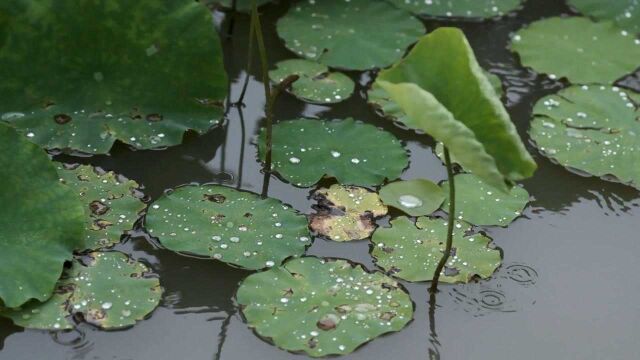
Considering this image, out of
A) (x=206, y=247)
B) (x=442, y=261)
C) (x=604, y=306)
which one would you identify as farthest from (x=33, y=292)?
(x=604, y=306)

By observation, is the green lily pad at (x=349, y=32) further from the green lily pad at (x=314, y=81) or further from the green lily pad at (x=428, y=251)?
the green lily pad at (x=428, y=251)

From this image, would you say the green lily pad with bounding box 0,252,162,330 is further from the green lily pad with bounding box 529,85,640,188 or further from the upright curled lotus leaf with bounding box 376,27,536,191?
the green lily pad with bounding box 529,85,640,188

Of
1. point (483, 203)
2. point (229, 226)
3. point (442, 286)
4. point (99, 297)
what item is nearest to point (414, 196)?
point (483, 203)

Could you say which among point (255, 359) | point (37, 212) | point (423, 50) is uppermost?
point (423, 50)

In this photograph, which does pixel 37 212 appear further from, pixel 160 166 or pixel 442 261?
pixel 442 261

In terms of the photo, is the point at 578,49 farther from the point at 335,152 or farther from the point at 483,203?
the point at 335,152
